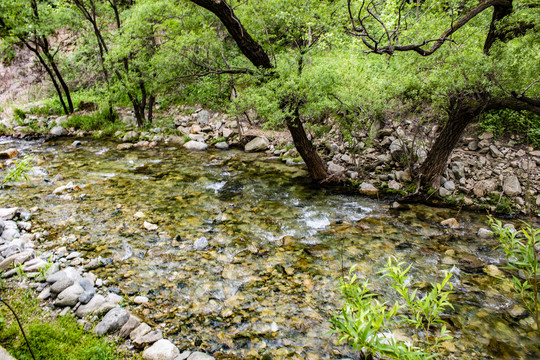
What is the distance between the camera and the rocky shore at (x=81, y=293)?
136 inches

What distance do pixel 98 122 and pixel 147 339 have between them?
17733 millimetres

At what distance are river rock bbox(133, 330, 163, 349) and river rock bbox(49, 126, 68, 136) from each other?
17547 mm

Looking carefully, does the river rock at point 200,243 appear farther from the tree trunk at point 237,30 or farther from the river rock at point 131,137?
the river rock at point 131,137

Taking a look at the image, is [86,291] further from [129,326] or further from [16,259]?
[16,259]

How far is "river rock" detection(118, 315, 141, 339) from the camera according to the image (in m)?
3.51

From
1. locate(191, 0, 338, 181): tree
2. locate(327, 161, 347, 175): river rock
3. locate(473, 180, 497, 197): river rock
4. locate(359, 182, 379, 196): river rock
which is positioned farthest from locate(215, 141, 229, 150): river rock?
locate(473, 180, 497, 197): river rock

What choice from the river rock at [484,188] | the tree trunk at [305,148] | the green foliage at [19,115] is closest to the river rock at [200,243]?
the tree trunk at [305,148]

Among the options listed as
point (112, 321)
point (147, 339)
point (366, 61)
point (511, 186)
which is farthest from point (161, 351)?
point (366, 61)

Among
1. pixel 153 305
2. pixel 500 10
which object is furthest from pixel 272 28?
pixel 153 305

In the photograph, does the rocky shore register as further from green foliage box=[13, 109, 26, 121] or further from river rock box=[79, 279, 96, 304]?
green foliage box=[13, 109, 26, 121]

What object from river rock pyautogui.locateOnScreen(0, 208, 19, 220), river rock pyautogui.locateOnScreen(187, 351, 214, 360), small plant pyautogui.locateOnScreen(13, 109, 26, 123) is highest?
small plant pyautogui.locateOnScreen(13, 109, 26, 123)

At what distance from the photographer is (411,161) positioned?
9.45 meters

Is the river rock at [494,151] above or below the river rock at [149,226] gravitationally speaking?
below

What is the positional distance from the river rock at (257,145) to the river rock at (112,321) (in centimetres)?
1079
